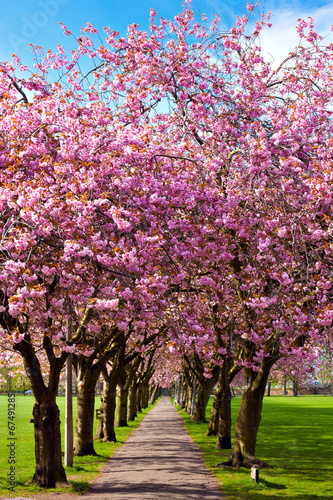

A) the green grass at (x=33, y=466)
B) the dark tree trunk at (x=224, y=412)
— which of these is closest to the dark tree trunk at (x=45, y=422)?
the green grass at (x=33, y=466)

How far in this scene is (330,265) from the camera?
403 inches

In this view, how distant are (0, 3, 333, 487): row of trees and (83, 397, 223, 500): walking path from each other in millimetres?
1764

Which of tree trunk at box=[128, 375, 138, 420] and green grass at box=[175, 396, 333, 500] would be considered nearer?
green grass at box=[175, 396, 333, 500]

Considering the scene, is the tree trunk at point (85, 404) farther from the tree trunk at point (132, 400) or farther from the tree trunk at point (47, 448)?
the tree trunk at point (132, 400)

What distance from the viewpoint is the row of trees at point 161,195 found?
799 cm

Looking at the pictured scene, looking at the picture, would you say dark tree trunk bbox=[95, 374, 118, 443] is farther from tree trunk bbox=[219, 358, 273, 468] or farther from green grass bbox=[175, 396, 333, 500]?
tree trunk bbox=[219, 358, 273, 468]

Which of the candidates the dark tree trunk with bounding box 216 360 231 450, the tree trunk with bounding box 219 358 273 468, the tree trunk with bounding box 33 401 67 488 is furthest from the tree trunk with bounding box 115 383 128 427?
the tree trunk with bounding box 33 401 67 488

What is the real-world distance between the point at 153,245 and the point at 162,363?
42755mm

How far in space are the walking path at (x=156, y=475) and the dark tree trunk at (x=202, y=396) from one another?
7150mm

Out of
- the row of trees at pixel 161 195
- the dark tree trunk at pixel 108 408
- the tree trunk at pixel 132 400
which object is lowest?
the tree trunk at pixel 132 400

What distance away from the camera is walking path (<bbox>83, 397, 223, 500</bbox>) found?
35.0 ft

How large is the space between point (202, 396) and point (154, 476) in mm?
17073

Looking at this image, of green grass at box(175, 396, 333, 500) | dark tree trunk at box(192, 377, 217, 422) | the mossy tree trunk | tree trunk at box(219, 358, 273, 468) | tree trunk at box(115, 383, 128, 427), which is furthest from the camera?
dark tree trunk at box(192, 377, 217, 422)

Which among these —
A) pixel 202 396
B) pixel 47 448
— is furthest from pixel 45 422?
pixel 202 396
